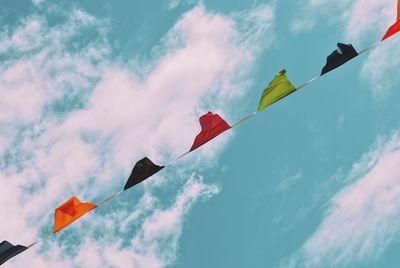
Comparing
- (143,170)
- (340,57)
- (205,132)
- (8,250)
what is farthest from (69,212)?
(340,57)

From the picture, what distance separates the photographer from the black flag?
11.0 m

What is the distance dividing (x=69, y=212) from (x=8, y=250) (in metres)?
1.57

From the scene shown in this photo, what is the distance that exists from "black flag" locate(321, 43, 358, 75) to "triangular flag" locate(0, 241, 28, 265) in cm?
794

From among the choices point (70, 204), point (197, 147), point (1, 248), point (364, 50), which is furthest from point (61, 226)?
point (364, 50)

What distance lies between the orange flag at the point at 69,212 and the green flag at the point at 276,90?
456cm

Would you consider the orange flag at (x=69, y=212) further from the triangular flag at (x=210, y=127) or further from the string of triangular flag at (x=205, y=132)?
the triangular flag at (x=210, y=127)

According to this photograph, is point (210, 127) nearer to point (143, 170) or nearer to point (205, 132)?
point (205, 132)

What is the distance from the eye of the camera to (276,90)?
36.8 ft

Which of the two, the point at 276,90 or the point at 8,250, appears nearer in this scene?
the point at 8,250

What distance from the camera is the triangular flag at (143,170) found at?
36.5ft

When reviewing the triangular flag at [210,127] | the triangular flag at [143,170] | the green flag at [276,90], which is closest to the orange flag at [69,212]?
the triangular flag at [143,170]

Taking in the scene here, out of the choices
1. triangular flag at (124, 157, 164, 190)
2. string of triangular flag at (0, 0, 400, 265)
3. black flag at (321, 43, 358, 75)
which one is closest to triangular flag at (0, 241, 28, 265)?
string of triangular flag at (0, 0, 400, 265)

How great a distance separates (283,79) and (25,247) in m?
6.98

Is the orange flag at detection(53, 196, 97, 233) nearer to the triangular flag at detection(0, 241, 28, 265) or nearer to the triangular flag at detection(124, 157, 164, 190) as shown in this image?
the triangular flag at detection(0, 241, 28, 265)
